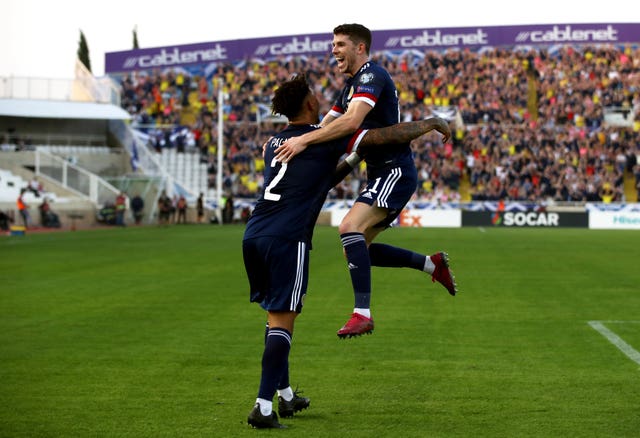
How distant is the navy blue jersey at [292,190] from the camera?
637cm

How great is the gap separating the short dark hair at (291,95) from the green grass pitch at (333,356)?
2.06 m

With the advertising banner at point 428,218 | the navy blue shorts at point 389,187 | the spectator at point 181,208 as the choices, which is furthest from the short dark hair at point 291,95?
the spectator at point 181,208

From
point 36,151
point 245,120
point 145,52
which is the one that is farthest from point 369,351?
point 145,52

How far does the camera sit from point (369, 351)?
9.52 meters

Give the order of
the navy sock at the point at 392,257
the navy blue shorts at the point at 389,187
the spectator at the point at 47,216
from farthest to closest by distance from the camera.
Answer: the spectator at the point at 47,216, the navy sock at the point at 392,257, the navy blue shorts at the point at 389,187

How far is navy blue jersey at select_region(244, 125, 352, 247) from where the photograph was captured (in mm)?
6367

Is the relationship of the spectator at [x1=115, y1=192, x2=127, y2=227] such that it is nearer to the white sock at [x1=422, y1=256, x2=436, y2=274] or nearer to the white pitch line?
the white pitch line

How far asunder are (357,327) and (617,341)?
4.62 meters

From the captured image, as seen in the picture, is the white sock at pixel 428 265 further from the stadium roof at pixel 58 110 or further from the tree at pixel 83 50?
the tree at pixel 83 50

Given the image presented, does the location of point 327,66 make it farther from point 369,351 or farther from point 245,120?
point 369,351

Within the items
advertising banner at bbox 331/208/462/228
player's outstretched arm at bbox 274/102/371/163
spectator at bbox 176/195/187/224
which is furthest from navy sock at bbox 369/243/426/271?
spectator at bbox 176/195/187/224

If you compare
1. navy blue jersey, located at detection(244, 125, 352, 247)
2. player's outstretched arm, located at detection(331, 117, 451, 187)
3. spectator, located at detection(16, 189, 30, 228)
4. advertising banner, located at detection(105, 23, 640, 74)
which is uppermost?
advertising banner, located at detection(105, 23, 640, 74)

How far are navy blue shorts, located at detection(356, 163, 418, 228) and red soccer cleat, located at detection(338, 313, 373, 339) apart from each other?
3.03 feet

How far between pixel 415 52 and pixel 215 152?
13713 millimetres
